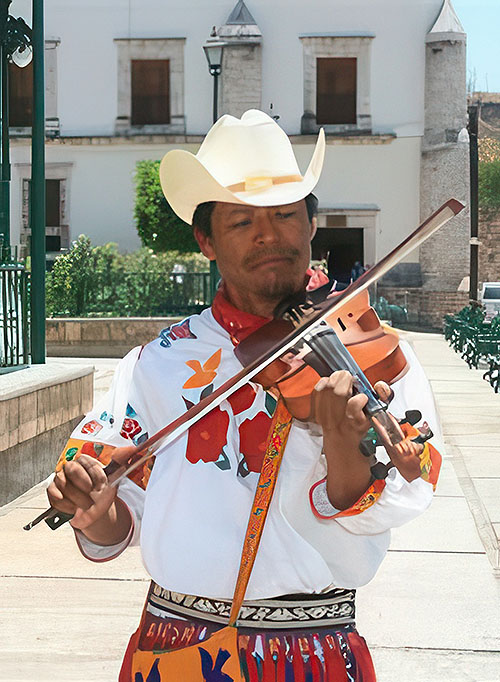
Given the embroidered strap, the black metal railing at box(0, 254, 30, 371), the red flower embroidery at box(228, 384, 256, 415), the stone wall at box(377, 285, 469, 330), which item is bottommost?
the stone wall at box(377, 285, 469, 330)

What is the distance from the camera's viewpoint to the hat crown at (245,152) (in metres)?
2.16

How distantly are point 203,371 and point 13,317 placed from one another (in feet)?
20.8

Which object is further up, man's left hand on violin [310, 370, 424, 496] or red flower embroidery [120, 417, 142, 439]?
man's left hand on violin [310, 370, 424, 496]

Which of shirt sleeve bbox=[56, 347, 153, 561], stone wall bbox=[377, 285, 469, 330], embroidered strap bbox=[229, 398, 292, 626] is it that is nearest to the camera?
embroidered strap bbox=[229, 398, 292, 626]

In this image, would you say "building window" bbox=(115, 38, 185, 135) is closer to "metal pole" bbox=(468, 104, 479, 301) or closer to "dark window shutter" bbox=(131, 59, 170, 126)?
"dark window shutter" bbox=(131, 59, 170, 126)

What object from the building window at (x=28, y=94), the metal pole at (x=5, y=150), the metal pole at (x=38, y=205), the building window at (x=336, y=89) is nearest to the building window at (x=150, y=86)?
the building window at (x=28, y=94)

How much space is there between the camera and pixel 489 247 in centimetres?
4062

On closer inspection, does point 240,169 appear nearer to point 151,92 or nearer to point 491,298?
point 491,298

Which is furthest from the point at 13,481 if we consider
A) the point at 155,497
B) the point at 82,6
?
the point at 82,6

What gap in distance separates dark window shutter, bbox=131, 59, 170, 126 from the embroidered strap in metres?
30.4

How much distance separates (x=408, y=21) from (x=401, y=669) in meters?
29.1

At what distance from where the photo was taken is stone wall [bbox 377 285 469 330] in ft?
99.6

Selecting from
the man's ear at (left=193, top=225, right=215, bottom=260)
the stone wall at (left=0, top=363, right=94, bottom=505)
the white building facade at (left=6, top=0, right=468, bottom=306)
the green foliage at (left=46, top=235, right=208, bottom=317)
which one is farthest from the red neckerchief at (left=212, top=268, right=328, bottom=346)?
the white building facade at (left=6, top=0, right=468, bottom=306)

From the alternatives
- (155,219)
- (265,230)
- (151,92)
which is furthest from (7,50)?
(151,92)
